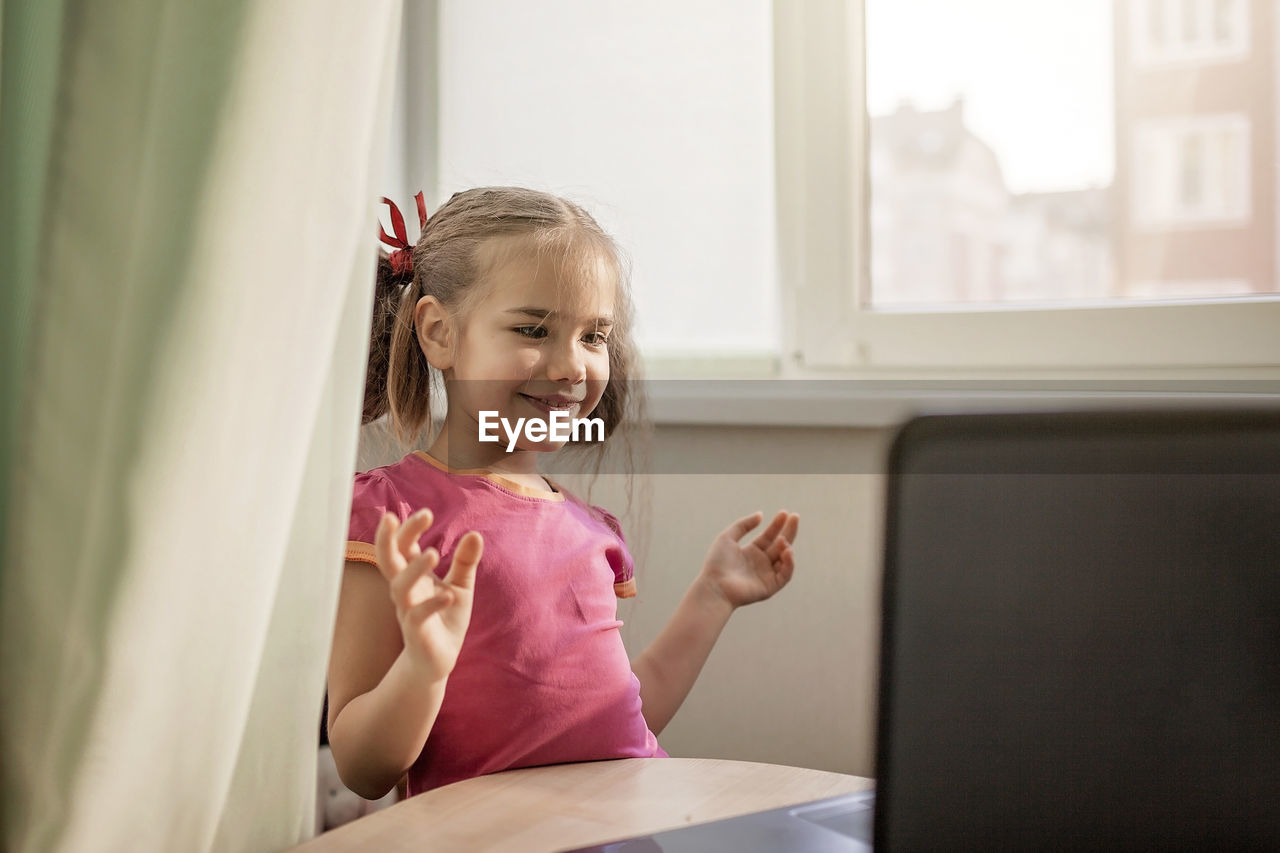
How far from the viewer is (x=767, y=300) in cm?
142

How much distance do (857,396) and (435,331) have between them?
1.70 feet

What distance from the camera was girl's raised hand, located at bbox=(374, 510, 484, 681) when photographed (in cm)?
54

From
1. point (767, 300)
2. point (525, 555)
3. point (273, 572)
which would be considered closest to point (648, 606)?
point (767, 300)

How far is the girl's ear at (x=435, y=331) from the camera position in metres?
0.96

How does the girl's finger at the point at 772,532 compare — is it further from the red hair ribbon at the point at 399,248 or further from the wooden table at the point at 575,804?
the red hair ribbon at the point at 399,248

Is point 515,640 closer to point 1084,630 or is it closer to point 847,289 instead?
point 1084,630

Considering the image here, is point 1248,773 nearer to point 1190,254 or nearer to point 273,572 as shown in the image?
point 273,572

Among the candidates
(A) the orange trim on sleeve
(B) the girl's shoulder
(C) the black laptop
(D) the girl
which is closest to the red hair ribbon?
(D) the girl

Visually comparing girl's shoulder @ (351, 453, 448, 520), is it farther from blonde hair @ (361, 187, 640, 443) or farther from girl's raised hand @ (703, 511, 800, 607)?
girl's raised hand @ (703, 511, 800, 607)

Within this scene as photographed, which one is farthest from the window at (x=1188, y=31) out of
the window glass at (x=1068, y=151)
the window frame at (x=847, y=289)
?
the window frame at (x=847, y=289)

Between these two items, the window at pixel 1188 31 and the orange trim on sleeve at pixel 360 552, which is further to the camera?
the window at pixel 1188 31

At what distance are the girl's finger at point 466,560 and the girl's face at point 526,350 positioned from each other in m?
0.34

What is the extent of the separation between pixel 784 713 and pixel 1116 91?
84 centimetres

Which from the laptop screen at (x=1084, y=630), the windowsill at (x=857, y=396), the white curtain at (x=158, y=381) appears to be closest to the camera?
the laptop screen at (x=1084, y=630)
